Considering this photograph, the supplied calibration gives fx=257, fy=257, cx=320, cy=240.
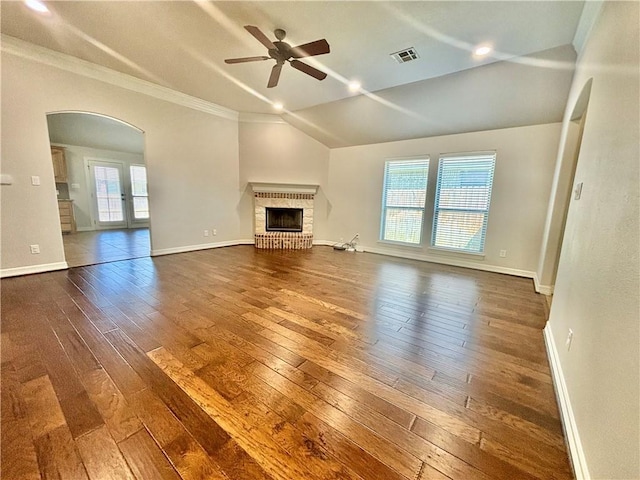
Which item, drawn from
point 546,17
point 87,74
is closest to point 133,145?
point 87,74

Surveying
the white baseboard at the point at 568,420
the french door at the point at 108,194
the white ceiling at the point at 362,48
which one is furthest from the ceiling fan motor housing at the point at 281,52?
the french door at the point at 108,194

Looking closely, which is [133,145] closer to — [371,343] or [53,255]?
[53,255]

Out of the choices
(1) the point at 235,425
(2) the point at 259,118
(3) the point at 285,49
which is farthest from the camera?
(2) the point at 259,118

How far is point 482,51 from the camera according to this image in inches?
117

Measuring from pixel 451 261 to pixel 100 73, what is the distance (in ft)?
21.5

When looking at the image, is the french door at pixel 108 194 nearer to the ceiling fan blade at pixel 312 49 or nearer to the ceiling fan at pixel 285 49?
the ceiling fan at pixel 285 49

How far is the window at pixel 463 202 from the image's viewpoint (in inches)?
175

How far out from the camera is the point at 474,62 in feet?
10.5

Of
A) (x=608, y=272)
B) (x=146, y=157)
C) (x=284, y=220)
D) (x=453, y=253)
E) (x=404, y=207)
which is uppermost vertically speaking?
(x=146, y=157)

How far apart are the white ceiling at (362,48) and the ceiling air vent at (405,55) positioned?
0.25 feet

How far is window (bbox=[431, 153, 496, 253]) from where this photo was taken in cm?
444

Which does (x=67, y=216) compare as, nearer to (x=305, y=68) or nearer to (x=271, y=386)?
(x=305, y=68)

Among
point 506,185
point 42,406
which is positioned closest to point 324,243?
point 506,185

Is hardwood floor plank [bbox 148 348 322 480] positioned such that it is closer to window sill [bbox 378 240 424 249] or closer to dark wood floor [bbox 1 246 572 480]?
dark wood floor [bbox 1 246 572 480]
